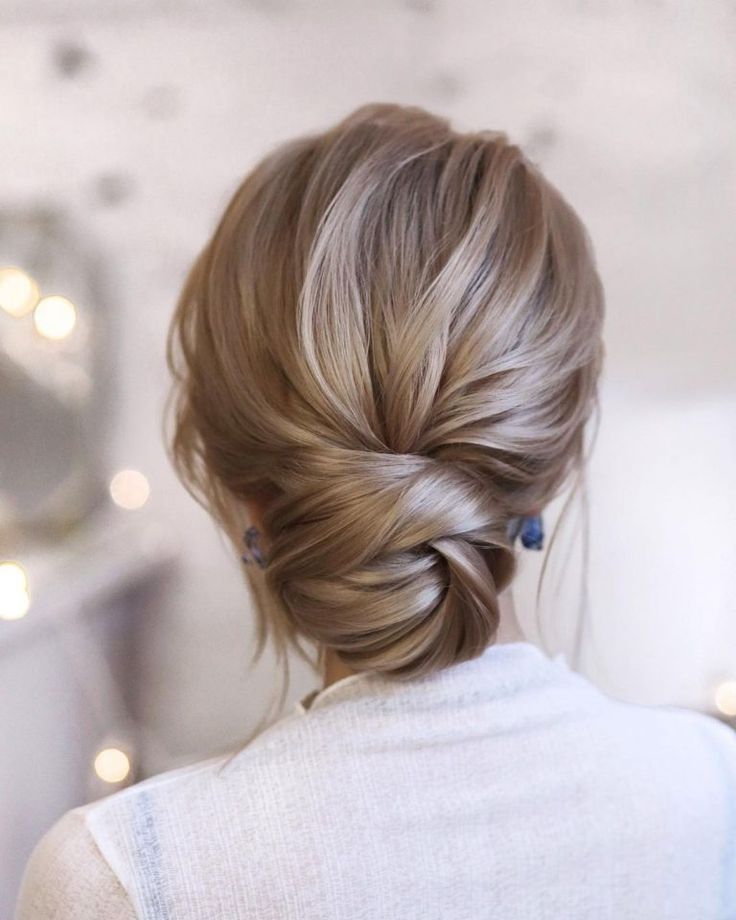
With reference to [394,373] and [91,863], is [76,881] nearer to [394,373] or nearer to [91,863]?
[91,863]

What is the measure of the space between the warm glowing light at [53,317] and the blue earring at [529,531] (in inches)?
22.3

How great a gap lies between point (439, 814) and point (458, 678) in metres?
0.09

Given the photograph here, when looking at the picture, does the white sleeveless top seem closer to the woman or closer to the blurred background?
the woman

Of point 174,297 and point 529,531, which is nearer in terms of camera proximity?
point 529,531

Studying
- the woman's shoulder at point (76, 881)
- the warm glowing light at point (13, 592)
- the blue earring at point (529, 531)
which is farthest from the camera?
the warm glowing light at point (13, 592)

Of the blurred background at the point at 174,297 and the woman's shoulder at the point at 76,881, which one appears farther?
the blurred background at the point at 174,297

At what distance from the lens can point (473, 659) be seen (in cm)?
62

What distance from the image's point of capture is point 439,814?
56cm

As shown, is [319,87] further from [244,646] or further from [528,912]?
[528,912]

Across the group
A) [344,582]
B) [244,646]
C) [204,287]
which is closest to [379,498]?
[344,582]

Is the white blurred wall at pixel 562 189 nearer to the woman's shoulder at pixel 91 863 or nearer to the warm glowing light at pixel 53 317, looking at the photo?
the warm glowing light at pixel 53 317

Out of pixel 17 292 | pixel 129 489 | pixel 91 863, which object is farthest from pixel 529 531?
pixel 17 292

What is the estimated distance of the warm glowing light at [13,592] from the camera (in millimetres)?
908

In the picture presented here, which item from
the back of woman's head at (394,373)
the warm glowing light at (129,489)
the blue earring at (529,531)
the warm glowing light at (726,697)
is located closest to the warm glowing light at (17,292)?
the warm glowing light at (129,489)
